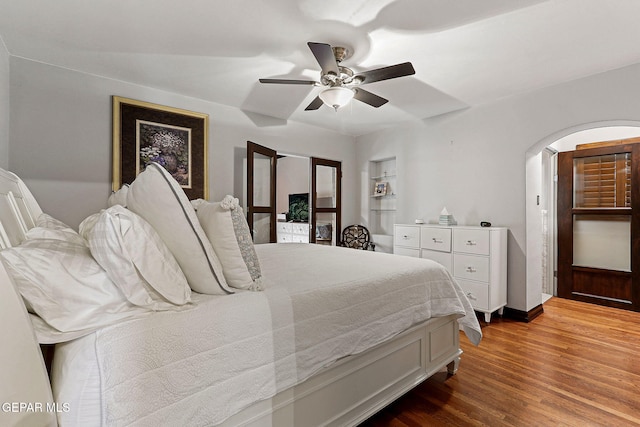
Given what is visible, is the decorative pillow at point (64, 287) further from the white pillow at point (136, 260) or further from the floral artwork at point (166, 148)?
the floral artwork at point (166, 148)

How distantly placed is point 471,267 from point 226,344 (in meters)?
3.08

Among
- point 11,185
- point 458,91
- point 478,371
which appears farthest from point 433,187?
point 11,185

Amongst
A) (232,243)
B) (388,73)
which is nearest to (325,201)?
(388,73)

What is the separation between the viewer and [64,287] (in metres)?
0.89

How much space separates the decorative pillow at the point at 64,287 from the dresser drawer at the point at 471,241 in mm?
3287

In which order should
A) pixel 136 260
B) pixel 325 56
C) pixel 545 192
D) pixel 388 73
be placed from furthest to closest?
pixel 545 192 < pixel 388 73 < pixel 325 56 < pixel 136 260

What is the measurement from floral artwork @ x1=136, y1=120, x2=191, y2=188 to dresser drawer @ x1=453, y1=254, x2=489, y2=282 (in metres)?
3.27

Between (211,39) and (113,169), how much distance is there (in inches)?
67.6

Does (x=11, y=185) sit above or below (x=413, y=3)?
below

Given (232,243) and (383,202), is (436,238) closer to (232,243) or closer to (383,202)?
(383,202)

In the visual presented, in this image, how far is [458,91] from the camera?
3311 millimetres

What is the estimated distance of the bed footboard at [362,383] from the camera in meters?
1.23

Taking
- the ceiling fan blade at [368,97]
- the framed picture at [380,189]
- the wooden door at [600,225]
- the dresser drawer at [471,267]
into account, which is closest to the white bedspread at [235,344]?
the ceiling fan blade at [368,97]

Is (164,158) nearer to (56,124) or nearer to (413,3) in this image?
(56,124)
